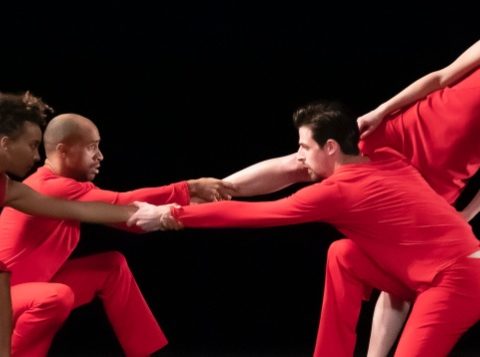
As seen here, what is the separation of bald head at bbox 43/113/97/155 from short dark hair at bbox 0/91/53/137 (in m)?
0.16

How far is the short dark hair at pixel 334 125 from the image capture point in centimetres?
291

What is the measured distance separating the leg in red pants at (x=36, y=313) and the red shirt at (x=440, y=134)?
3.25 ft

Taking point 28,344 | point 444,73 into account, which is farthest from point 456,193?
point 28,344

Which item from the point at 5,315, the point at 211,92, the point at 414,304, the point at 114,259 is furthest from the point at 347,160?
the point at 211,92

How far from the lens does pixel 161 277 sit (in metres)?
4.38

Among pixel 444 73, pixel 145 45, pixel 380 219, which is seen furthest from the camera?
pixel 145 45

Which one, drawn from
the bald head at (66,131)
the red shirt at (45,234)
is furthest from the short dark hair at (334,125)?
the bald head at (66,131)

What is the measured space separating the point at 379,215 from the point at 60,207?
0.90 meters

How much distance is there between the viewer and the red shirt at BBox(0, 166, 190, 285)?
123 inches

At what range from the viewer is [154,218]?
296cm

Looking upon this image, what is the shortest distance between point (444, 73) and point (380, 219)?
Result: 534 mm

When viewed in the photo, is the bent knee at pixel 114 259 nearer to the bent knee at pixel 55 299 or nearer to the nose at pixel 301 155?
the bent knee at pixel 55 299

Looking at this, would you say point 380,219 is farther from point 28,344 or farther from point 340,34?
point 340,34

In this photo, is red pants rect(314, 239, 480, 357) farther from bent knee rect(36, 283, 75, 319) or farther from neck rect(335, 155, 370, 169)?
bent knee rect(36, 283, 75, 319)
